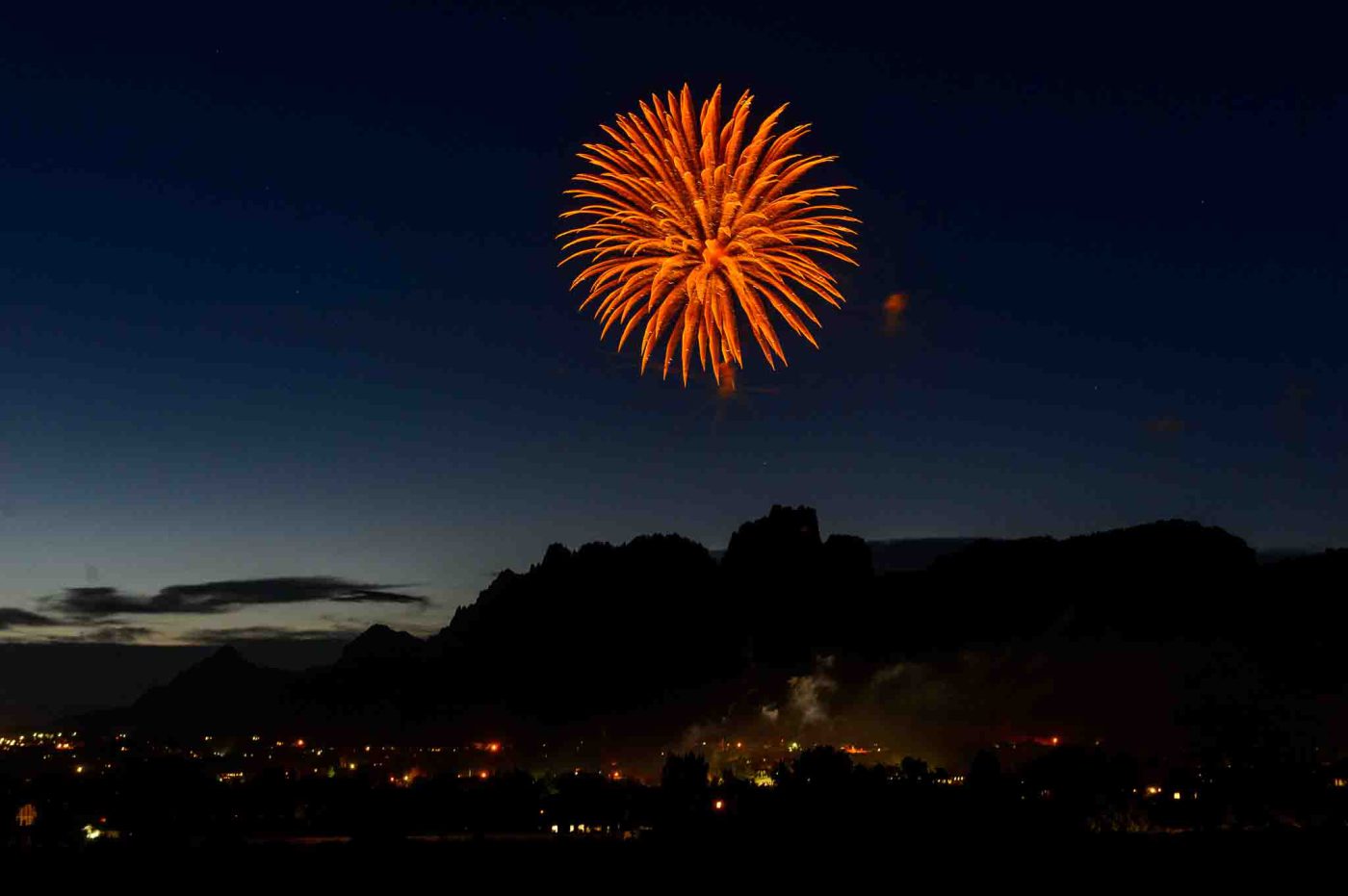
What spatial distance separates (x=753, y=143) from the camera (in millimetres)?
53500

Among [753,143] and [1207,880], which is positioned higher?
[753,143]

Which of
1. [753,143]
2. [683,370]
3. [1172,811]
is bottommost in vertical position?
[1172,811]

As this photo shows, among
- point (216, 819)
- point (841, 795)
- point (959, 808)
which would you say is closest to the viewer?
point (959, 808)

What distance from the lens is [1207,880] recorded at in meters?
64.4

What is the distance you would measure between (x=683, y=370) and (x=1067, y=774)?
122377 mm

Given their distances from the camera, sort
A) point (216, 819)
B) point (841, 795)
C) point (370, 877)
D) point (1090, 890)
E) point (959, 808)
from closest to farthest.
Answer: point (1090, 890)
point (370, 877)
point (959, 808)
point (841, 795)
point (216, 819)

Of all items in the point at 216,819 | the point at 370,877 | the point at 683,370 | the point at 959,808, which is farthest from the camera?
the point at 216,819

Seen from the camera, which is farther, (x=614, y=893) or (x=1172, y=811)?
(x=1172, y=811)

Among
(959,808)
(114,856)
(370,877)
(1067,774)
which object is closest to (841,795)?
(959,808)

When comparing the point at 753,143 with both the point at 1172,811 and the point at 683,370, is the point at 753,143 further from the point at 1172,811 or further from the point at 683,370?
the point at 1172,811

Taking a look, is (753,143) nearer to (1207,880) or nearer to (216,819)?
(1207,880)

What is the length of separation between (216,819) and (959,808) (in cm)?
8096

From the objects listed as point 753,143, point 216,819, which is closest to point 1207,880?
point 753,143

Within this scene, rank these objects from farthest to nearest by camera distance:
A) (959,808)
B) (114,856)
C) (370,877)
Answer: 1. (959,808)
2. (114,856)
3. (370,877)
